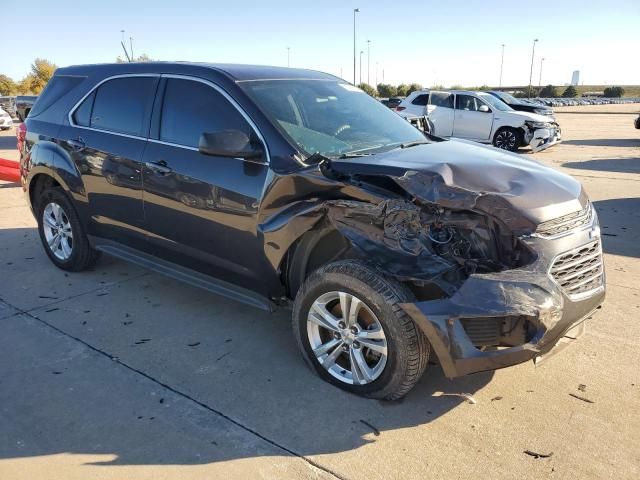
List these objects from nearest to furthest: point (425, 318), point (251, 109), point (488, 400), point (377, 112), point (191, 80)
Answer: point (425, 318), point (488, 400), point (251, 109), point (191, 80), point (377, 112)

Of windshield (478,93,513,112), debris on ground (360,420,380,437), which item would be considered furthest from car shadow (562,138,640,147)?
debris on ground (360,420,380,437)

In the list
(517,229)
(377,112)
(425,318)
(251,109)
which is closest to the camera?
(425,318)

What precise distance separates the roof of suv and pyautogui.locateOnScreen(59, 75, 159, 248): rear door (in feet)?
0.33

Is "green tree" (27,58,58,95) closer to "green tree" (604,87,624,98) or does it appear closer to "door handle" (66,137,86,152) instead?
"door handle" (66,137,86,152)

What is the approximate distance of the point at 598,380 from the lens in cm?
341

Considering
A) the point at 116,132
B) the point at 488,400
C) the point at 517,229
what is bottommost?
the point at 488,400

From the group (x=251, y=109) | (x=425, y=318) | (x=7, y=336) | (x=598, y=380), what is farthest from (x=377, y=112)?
(x=7, y=336)

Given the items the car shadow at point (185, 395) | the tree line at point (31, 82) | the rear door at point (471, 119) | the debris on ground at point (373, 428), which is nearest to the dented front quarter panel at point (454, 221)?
the debris on ground at point (373, 428)

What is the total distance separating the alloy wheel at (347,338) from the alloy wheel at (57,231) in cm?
317

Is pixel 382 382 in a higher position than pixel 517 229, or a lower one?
lower

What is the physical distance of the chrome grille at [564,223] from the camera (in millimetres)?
2998

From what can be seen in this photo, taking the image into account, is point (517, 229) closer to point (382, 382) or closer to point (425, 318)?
point (425, 318)

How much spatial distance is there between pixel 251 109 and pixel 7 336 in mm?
2584

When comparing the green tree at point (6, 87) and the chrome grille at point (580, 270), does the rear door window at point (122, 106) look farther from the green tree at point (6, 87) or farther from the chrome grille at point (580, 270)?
the green tree at point (6, 87)
